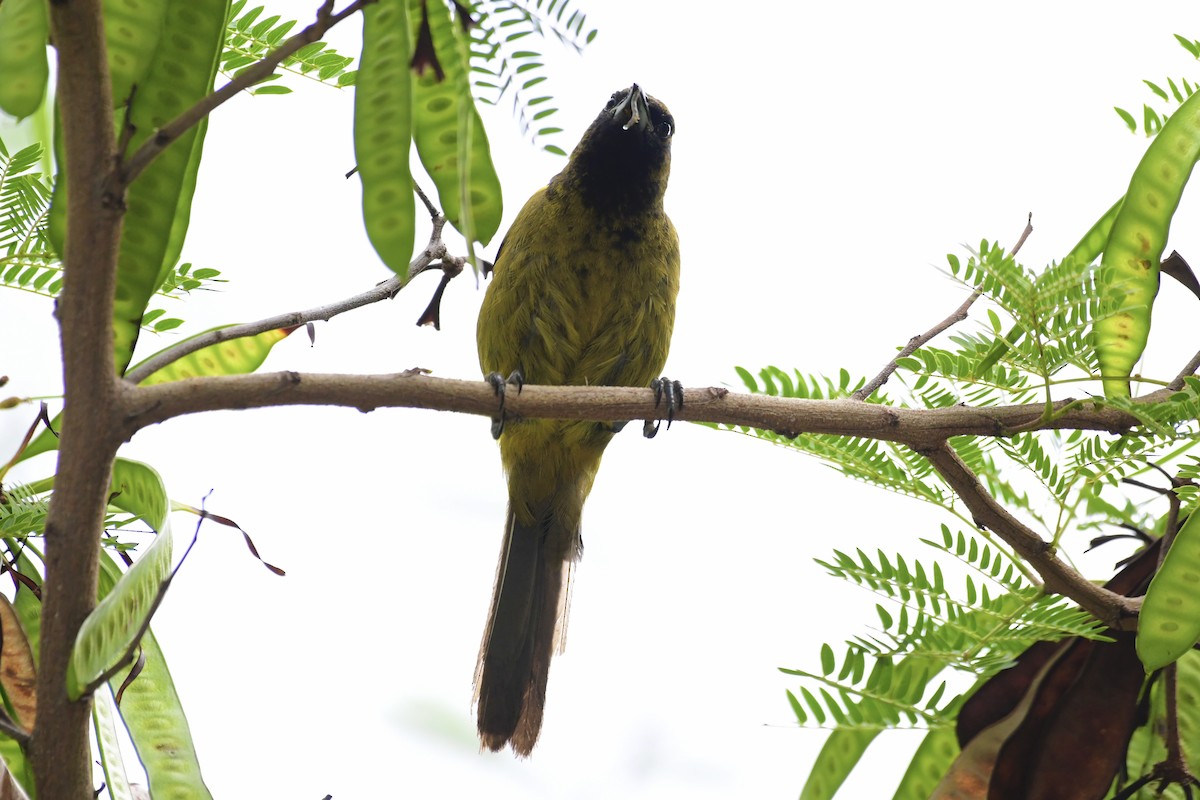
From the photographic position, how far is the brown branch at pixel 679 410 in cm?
91

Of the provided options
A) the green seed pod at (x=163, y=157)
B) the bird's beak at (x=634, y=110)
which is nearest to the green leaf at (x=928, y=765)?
the green seed pod at (x=163, y=157)

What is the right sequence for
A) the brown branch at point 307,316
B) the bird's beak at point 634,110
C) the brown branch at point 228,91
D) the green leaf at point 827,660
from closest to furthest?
the brown branch at point 228,91, the brown branch at point 307,316, the green leaf at point 827,660, the bird's beak at point 634,110

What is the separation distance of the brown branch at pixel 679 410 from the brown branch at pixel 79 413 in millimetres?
107

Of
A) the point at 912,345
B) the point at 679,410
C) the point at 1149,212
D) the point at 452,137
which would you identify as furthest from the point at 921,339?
the point at 452,137

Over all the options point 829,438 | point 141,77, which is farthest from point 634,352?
point 141,77

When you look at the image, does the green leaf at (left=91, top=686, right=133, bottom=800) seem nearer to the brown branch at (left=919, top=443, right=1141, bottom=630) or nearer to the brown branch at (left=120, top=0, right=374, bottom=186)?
the brown branch at (left=120, top=0, right=374, bottom=186)

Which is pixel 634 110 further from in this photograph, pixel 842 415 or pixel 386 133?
pixel 386 133

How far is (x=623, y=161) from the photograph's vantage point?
7.30ft

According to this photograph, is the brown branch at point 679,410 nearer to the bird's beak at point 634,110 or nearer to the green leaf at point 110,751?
the green leaf at point 110,751

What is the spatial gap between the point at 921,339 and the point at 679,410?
1.45 ft

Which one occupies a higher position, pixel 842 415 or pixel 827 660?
pixel 842 415

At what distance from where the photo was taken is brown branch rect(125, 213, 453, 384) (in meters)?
0.94

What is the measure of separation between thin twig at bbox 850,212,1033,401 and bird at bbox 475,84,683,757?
30.8 inches

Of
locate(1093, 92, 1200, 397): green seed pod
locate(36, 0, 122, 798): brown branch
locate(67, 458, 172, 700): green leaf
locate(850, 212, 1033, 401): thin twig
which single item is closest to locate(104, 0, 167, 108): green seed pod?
locate(36, 0, 122, 798): brown branch
